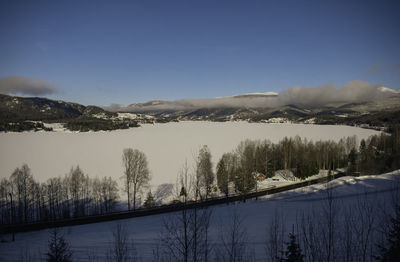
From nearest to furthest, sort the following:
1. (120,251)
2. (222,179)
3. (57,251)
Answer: (57,251)
(120,251)
(222,179)

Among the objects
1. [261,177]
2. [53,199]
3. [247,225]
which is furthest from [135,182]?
[261,177]

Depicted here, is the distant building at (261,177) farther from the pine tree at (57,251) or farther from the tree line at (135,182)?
the pine tree at (57,251)

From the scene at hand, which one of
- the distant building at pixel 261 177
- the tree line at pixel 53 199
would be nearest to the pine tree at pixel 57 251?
the tree line at pixel 53 199

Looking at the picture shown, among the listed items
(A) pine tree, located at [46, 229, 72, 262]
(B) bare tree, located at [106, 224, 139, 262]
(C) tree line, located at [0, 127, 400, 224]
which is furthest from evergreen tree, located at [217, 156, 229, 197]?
(A) pine tree, located at [46, 229, 72, 262]

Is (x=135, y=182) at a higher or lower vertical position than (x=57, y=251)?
lower

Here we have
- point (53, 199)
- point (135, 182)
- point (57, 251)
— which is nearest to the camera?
point (57, 251)

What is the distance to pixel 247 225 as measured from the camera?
Answer: 57.4 ft

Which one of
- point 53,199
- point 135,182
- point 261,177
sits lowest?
point 261,177

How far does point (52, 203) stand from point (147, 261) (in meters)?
29.6

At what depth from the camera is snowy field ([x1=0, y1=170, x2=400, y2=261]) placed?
13.1 metres

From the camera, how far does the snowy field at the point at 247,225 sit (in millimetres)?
13086

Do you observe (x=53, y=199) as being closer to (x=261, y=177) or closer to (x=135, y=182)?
(x=135, y=182)

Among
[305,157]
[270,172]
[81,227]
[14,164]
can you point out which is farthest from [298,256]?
[14,164]

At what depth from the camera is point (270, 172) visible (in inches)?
1917
